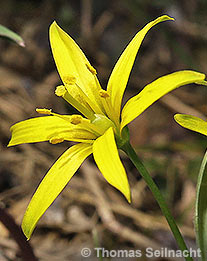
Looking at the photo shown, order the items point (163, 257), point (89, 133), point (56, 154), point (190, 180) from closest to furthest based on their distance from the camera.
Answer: point (89, 133) < point (163, 257) < point (190, 180) < point (56, 154)

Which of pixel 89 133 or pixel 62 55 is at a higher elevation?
pixel 62 55

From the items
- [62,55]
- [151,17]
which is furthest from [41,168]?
[151,17]

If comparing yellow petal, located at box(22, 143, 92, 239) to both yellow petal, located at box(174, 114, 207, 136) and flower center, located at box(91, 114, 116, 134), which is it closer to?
flower center, located at box(91, 114, 116, 134)

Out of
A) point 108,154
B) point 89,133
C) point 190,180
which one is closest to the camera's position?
point 108,154

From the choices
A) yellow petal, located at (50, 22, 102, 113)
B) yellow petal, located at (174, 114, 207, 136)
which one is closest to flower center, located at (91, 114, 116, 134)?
yellow petal, located at (50, 22, 102, 113)

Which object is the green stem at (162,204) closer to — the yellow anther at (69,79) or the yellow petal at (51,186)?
the yellow petal at (51,186)

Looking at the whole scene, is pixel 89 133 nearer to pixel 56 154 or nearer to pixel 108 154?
pixel 108 154

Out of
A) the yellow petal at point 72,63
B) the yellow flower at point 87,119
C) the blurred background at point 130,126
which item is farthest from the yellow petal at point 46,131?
the blurred background at point 130,126
